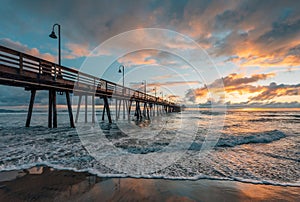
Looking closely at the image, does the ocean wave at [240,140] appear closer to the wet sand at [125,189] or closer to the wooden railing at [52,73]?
the wet sand at [125,189]

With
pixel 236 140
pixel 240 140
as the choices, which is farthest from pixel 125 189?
pixel 240 140

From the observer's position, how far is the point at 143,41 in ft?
50.8

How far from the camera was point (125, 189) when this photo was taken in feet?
9.68

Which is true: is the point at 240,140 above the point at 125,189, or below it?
below

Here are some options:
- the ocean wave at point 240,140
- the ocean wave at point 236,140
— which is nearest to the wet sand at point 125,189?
the ocean wave at point 236,140

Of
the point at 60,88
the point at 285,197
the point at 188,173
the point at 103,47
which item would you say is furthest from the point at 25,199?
the point at 103,47

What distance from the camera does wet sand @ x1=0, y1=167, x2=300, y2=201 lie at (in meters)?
2.68

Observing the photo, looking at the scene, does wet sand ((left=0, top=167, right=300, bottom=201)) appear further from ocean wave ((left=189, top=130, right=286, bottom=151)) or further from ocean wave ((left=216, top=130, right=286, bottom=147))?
ocean wave ((left=216, top=130, right=286, bottom=147))

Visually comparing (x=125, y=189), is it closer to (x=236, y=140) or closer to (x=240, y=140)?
(x=236, y=140)

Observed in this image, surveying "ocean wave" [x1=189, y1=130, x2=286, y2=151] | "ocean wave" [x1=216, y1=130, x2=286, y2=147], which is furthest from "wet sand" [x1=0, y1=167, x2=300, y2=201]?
"ocean wave" [x1=216, y1=130, x2=286, y2=147]

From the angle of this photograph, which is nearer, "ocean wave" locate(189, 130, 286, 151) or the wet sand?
the wet sand

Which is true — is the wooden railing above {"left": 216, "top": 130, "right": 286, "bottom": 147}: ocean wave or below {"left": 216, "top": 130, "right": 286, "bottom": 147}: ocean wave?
above

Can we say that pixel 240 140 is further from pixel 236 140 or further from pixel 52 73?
pixel 52 73

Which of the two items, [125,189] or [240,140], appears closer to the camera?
[125,189]
